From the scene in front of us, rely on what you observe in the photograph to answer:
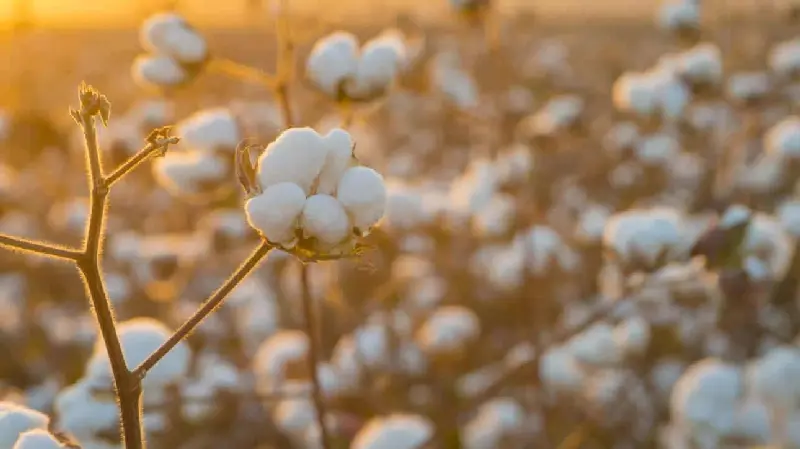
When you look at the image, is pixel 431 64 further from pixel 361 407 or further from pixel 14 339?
pixel 14 339

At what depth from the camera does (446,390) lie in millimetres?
2902

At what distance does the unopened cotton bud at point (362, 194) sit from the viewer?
93 cm

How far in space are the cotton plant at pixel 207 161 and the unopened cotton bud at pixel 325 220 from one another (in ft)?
3.25

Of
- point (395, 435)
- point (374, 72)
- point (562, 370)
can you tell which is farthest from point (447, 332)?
point (374, 72)

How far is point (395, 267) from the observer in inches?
130

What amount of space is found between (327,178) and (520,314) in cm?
230

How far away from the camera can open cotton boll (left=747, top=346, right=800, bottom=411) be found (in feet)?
6.93

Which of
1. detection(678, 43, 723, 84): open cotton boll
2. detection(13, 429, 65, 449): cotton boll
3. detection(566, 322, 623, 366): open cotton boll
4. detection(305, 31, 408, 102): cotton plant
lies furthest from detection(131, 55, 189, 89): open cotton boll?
detection(678, 43, 723, 84): open cotton boll

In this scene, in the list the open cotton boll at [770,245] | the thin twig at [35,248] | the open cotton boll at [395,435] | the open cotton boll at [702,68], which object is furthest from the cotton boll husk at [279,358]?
the thin twig at [35,248]

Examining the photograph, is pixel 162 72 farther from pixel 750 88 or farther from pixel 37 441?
pixel 750 88

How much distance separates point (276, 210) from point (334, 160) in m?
0.09

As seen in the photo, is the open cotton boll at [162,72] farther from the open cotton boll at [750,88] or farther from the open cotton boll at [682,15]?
the open cotton boll at [750,88]

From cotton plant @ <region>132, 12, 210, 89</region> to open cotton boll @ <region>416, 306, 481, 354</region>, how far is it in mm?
1363

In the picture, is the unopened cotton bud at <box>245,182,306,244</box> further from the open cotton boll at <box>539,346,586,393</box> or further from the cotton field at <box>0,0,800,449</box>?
the open cotton boll at <box>539,346,586,393</box>
